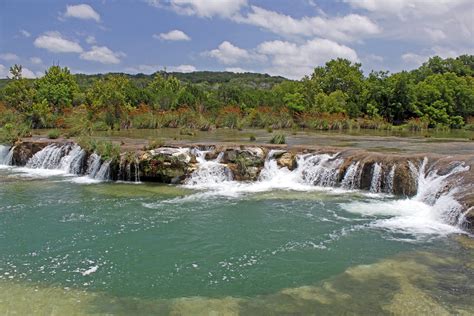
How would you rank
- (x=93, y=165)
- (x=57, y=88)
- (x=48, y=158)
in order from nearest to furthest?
(x=93, y=165), (x=48, y=158), (x=57, y=88)

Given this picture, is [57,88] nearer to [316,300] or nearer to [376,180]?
[376,180]

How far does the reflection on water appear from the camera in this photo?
6.91 meters

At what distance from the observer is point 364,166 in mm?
16000

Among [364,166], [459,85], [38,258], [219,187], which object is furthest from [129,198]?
[459,85]

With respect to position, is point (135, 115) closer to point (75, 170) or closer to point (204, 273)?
point (75, 170)

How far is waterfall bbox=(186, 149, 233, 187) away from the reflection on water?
9600mm

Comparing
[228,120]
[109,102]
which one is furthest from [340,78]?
[109,102]

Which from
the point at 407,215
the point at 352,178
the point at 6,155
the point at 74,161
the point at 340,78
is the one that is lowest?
the point at 407,215

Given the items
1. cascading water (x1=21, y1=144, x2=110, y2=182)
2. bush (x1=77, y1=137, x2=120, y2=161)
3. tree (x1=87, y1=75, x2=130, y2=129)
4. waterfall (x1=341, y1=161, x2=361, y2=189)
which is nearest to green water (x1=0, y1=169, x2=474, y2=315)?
waterfall (x1=341, y1=161, x2=361, y2=189)

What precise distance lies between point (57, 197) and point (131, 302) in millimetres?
8675

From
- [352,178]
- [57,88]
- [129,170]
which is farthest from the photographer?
[57,88]

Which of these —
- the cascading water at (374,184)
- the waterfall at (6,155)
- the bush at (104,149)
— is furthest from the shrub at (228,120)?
the cascading water at (374,184)

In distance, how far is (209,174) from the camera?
17500mm

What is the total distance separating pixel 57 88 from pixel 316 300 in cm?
4789
